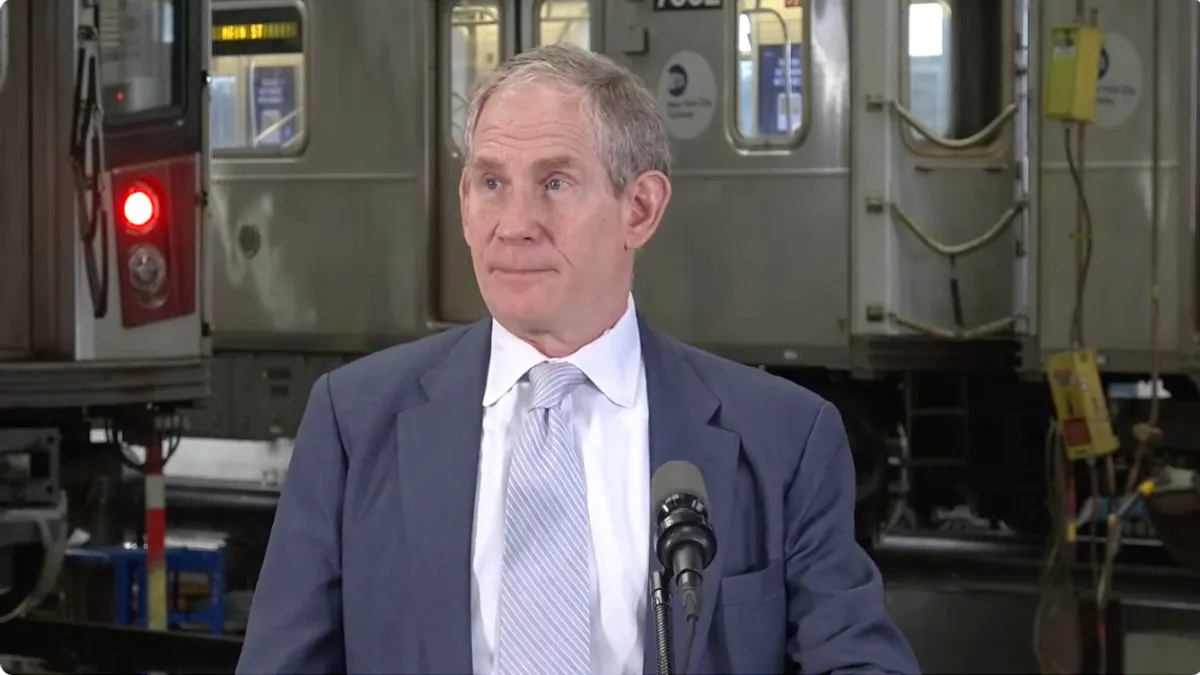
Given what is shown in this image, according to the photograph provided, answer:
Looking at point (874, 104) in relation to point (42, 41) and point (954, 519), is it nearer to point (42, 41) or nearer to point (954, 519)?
point (954, 519)

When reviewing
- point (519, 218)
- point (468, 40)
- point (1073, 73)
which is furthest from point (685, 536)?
point (468, 40)

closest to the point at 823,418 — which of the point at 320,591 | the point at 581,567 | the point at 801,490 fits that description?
the point at 801,490

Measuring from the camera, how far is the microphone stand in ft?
4.48

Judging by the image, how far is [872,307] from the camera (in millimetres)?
4691

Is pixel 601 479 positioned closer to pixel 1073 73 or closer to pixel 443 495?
pixel 443 495

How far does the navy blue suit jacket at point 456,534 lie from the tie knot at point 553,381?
2.4 inches

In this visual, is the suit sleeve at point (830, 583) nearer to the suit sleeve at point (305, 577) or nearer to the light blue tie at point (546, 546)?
the light blue tie at point (546, 546)

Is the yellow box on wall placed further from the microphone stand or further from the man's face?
the microphone stand

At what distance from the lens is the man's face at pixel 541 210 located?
1.59 m

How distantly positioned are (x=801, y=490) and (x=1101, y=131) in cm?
327

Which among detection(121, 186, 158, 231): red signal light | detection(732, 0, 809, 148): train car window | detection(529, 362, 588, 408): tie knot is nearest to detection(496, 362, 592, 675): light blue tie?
detection(529, 362, 588, 408): tie knot

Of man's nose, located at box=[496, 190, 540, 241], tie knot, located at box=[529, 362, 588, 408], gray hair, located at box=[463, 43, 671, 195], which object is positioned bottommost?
tie knot, located at box=[529, 362, 588, 408]

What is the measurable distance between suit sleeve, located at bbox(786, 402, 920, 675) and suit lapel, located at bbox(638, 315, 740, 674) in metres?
0.08

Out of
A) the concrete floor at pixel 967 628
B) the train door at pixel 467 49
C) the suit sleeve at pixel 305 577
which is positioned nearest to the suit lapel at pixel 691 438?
the suit sleeve at pixel 305 577
